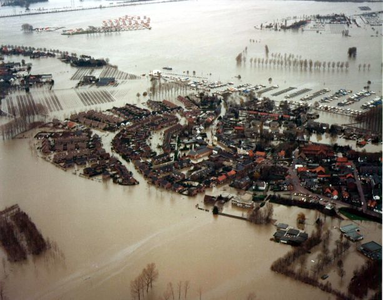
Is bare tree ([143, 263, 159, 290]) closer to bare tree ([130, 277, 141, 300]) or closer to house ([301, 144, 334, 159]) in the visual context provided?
bare tree ([130, 277, 141, 300])

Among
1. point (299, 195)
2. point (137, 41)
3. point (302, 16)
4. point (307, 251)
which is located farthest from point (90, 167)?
point (302, 16)

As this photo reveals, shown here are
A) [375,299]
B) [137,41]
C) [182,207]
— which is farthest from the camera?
[137,41]

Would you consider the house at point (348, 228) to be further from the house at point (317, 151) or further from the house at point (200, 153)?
the house at point (200, 153)

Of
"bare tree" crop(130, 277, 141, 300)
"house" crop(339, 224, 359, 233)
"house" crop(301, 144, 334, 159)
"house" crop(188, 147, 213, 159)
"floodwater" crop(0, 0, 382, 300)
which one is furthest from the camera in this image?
"house" crop(188, 147, 213, 159)

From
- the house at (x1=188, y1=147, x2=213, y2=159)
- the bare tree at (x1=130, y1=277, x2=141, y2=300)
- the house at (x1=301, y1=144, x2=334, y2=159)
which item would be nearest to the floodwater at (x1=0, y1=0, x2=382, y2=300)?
the bare tree at (x1=130, y1=277, x2=141, y2=300)

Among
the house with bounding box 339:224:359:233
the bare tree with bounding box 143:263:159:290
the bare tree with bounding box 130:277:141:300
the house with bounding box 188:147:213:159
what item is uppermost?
the house with bounding box 188:147:213:159

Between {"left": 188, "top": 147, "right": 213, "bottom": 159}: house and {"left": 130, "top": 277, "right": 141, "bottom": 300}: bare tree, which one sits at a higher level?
{"left": 188, "top": 147, "right": 213, "bottom": 159}: house

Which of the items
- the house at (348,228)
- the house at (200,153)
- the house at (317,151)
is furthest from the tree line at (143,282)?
the house at (317,151)

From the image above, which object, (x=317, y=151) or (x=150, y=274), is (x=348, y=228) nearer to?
(x=317, y=151)

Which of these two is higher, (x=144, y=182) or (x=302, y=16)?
(x=302, y=16)

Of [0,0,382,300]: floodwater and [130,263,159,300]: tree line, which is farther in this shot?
[0,0,382,300]: floodwater

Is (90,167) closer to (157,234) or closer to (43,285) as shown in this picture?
(157,234)
